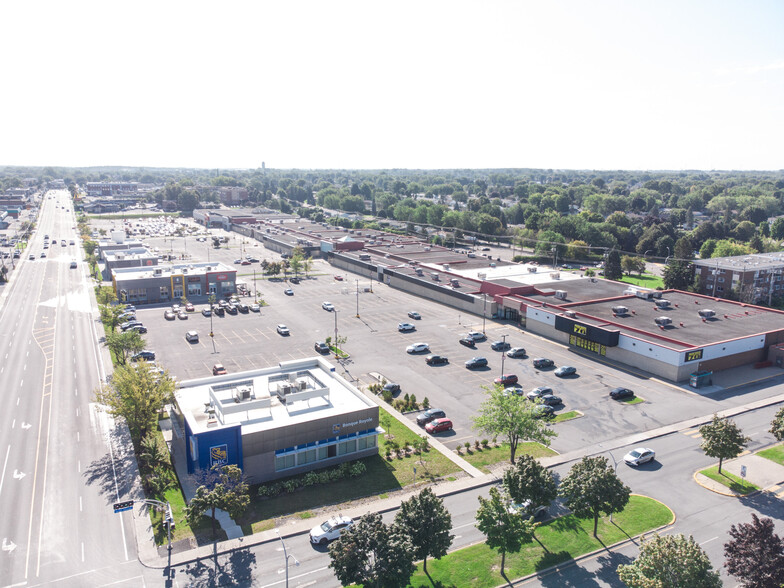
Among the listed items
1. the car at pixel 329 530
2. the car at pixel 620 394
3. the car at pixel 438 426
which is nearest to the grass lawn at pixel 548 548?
the car at pixel 329 530

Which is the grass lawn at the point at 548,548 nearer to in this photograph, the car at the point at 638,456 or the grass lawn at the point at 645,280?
the car at the point at 638,456

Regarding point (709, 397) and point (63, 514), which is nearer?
point (63, 514)

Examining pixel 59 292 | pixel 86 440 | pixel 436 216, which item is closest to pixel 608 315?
pixel 86 440

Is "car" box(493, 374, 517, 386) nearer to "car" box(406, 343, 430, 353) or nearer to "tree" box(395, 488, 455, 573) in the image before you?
"car" box(406, 343, 430, 353)

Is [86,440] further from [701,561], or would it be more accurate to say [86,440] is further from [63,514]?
[701,561]

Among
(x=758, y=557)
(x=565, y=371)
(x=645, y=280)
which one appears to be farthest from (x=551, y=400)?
(x=645, y=280)

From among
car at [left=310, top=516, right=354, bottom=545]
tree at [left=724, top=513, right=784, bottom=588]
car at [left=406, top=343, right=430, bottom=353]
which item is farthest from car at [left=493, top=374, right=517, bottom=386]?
tree at [left=724, top=513, right=784, bottom=588]

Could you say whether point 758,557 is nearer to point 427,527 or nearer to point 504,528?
point 504,528
